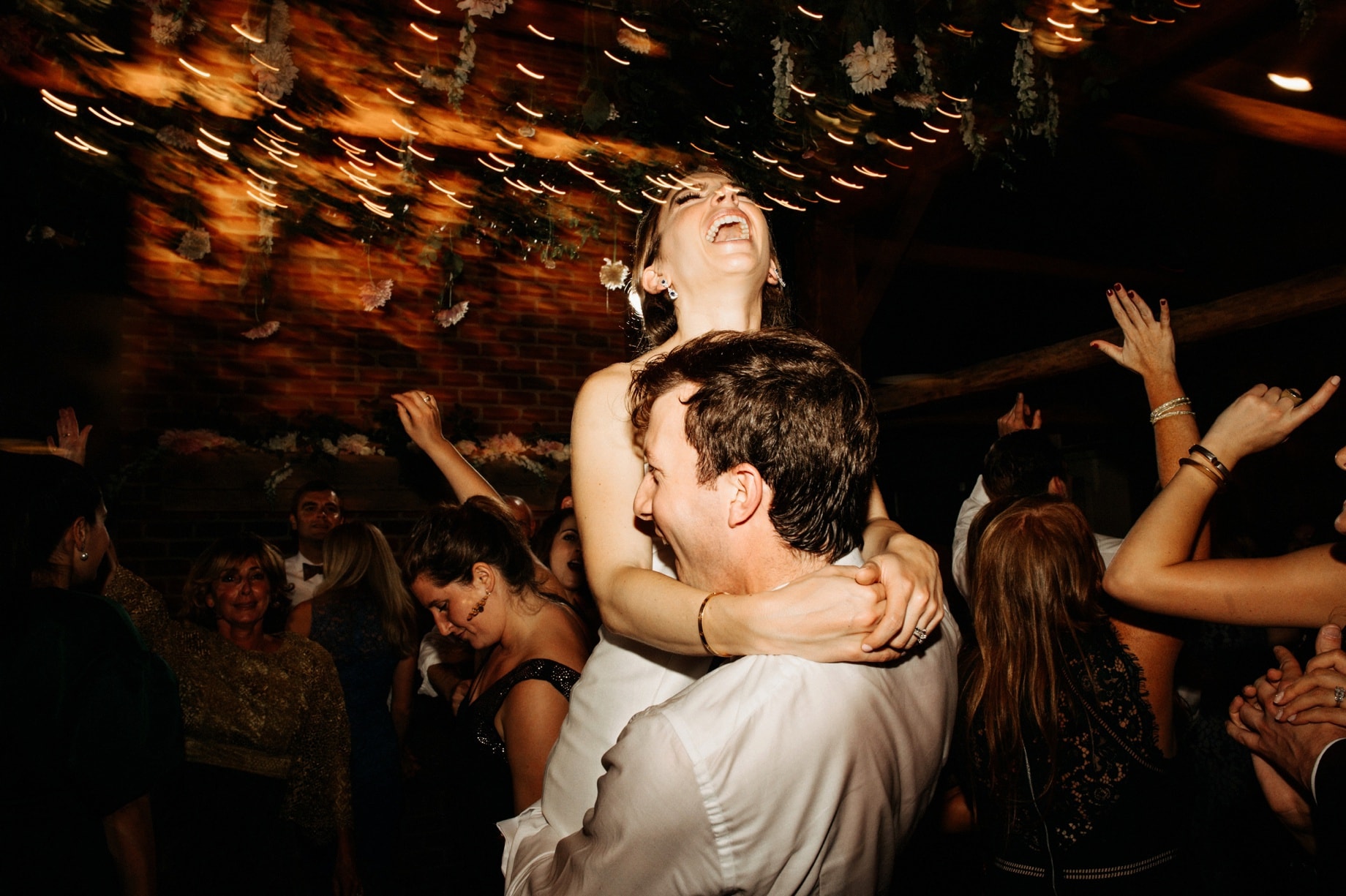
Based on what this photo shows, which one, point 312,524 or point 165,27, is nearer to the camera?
point 312,524

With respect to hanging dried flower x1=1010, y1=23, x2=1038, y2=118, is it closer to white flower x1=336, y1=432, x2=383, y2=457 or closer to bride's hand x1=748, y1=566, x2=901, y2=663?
bride's hand x1=748, y1=566, x2=901, y2=663

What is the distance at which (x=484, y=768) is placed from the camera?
2.10 m

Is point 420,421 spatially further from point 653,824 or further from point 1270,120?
point 1270,120

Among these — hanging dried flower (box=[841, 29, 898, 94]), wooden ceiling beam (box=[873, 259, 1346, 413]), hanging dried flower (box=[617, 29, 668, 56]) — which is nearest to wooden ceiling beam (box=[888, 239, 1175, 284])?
wooden ceiling beam (box=[873, 259, 1346, 413])

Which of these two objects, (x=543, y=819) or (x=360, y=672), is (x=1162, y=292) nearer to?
(x=360, y=672)

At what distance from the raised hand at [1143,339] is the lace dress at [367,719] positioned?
10.5 ft

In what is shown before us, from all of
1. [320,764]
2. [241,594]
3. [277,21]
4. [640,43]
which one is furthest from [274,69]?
[320,764]

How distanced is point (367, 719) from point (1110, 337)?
12.3 feet

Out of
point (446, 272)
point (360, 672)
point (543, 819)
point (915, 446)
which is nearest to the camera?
point (543, 819)

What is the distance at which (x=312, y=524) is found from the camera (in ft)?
14.8

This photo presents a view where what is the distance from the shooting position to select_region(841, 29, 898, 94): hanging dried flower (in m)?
3.67

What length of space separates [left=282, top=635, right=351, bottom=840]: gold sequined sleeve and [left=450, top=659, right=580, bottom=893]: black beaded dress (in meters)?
1.33

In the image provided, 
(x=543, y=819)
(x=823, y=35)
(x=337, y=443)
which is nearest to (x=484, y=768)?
(x=543, y=819)

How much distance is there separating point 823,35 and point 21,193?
432cm
